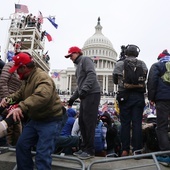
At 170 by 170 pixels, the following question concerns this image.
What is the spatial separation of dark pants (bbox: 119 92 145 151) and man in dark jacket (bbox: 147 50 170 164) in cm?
26

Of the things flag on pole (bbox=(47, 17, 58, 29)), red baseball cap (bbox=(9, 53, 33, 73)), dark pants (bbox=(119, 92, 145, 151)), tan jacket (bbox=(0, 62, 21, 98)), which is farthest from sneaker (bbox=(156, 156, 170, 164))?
flag on pole (bbox=(47, 17, 58, 29))

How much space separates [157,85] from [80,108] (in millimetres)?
1251

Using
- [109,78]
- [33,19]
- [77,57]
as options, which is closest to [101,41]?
[109,78]

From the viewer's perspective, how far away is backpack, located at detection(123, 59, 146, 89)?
3.59 m

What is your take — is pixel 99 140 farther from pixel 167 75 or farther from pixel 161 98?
pixel 167 75

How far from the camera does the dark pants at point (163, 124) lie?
304cm

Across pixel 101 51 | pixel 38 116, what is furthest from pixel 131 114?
pixel 101 51

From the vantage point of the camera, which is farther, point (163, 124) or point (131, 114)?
point (131, 114)

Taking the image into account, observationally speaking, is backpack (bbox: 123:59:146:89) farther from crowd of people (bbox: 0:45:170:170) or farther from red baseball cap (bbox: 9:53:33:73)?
red baseball cap (bbox: 9:53:33:73)

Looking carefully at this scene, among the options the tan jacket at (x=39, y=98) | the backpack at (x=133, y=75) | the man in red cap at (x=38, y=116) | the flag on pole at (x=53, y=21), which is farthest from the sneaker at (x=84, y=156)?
the flag on pole at (x=53, y=21)

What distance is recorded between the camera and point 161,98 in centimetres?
322

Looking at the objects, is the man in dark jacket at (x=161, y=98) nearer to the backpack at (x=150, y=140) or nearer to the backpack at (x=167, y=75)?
the backpack at (x=167, y=75)

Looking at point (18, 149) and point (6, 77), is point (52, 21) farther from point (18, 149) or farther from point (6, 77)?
point (18, 149)

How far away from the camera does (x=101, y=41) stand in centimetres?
8175
